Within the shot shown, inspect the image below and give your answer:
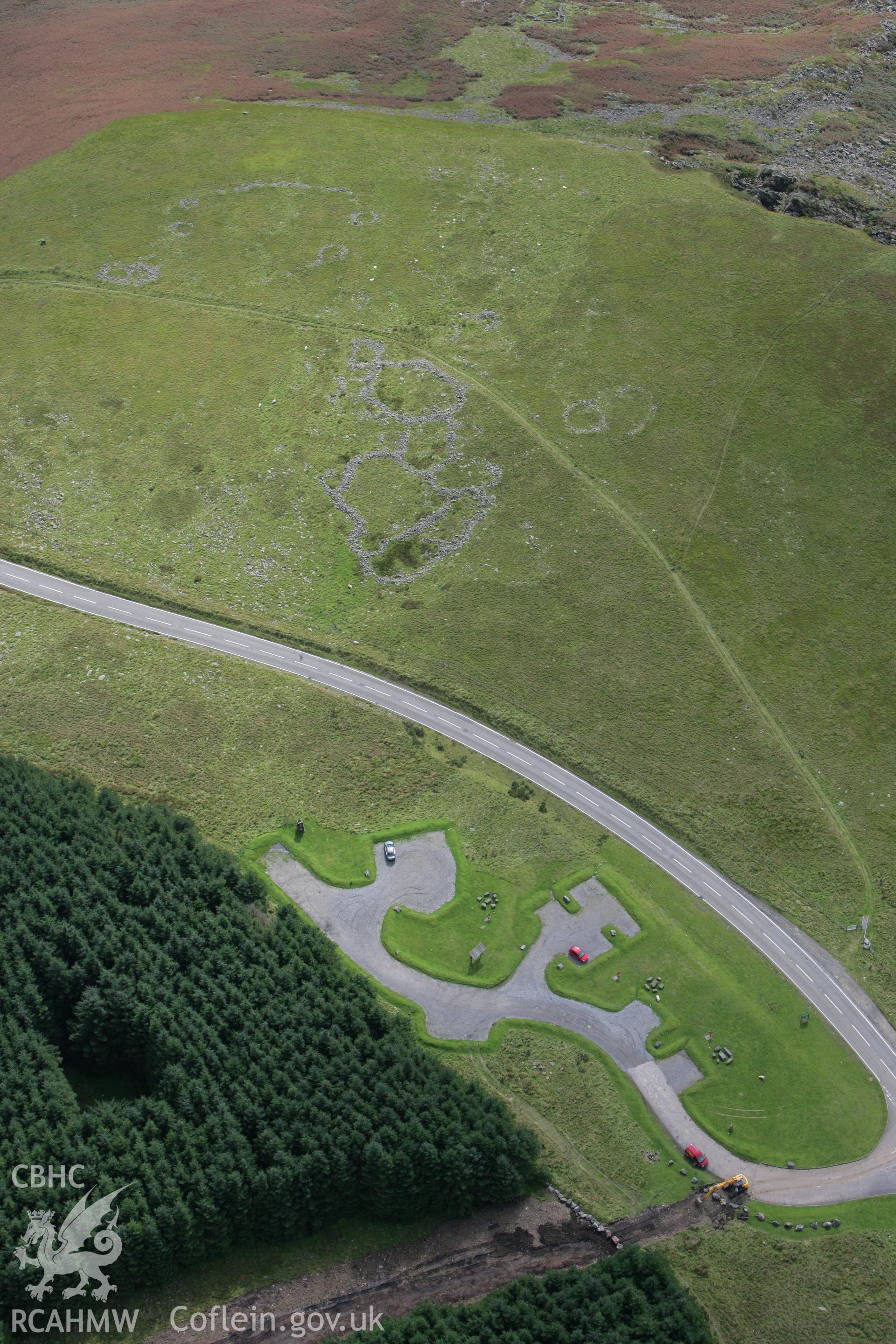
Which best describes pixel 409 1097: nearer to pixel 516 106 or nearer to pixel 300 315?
pixel 300 315

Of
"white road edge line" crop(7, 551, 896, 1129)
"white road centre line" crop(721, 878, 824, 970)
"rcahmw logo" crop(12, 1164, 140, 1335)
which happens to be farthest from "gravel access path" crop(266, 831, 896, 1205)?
"rcahmw logo" crop(12, 1164, 140, 1335)

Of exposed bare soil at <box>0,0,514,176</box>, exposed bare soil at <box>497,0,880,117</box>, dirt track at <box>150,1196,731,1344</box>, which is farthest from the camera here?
exposed bare soil at <box>0,0,514,176</box>

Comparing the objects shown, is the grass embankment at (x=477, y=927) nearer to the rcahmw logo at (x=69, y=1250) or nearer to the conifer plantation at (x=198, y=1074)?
the conifer plantation at (x=198, y=1074)

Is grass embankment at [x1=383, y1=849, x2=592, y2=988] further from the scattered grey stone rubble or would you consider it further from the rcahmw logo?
the rcahmw logo

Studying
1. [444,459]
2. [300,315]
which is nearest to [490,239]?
[300,315]

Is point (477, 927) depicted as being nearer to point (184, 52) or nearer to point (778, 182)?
point (778, 182)

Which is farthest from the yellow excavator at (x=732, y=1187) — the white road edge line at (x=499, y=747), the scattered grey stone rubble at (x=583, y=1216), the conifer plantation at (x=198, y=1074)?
the white road edge line at (x=499, y=747)
